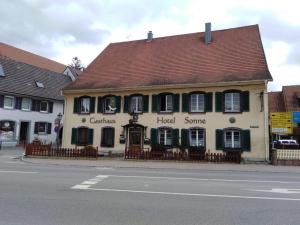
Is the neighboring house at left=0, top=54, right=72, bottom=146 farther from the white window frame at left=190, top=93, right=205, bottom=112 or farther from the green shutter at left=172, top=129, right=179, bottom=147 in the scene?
the white window frame at left=190, top=93, right=205, bottom=112

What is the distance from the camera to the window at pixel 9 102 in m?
34.7

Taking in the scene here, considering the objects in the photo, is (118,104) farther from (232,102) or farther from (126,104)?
(232,102)

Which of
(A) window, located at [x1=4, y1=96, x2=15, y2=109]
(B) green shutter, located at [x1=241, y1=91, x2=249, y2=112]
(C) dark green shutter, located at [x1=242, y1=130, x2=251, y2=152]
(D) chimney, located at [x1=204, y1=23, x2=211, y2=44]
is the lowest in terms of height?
(C) dark green shutter, located at [x1=242, y1=130, x2=251, y2=152]

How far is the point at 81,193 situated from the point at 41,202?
1.43m

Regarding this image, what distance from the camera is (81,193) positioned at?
9078 millimetres

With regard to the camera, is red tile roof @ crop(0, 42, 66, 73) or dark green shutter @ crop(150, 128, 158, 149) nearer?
dark green shutter @ crop(150, 128, 158, 149)

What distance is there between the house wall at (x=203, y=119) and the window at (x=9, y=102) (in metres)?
9.37

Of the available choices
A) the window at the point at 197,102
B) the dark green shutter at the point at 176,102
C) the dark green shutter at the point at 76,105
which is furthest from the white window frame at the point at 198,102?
the dark green shutter at the point at 76,105

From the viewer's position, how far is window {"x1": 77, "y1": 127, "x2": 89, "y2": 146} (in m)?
27.8

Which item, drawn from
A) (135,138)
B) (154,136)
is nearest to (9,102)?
(135,138)

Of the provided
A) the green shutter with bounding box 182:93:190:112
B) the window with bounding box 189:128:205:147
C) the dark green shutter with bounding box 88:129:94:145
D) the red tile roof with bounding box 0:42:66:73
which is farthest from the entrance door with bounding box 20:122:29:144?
the window with bounding box 189:128:205:147

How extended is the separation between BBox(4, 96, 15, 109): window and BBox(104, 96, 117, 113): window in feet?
42.4

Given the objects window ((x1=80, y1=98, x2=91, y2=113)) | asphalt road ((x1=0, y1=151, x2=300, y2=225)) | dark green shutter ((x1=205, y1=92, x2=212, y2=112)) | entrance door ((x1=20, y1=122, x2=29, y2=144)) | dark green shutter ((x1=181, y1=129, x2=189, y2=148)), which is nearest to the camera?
asphalt road ((x1=0, y1=151, x2=300, y2=225))

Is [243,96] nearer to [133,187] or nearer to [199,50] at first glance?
[199,50]
